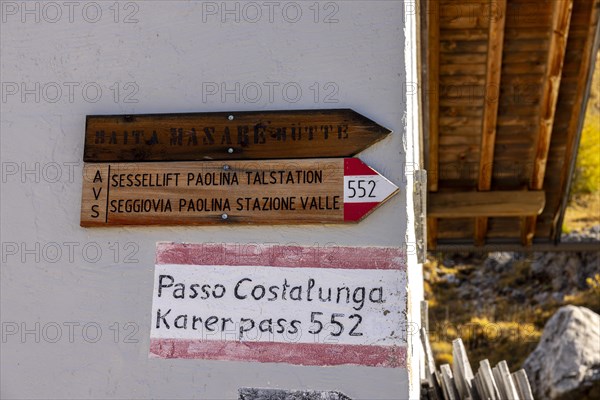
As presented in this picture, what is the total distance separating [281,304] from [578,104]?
5.64 m

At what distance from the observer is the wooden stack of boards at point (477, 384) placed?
5.23 metres

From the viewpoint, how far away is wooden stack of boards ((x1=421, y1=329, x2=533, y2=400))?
523cm

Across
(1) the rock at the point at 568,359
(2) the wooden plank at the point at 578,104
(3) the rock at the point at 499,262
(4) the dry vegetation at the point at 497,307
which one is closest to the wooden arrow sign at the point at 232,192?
(2) the wooden plank at the point at 578,104

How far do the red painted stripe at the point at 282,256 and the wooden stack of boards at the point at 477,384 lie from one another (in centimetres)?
207

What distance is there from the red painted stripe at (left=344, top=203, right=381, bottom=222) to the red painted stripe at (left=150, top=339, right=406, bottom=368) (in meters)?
0.57

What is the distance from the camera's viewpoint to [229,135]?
3.75 meters

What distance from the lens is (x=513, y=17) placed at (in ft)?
24.0

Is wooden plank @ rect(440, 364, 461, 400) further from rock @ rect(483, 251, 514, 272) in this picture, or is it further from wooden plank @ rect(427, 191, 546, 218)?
rock @ rect(483, 251, 514, 272)

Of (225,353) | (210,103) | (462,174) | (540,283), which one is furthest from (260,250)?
(540,283)

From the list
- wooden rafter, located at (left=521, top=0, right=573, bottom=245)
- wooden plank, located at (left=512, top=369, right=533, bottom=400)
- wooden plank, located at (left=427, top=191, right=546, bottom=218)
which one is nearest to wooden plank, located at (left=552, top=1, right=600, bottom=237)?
wooden rafter, located at (left=521, top=0, right=573, bottom=245)

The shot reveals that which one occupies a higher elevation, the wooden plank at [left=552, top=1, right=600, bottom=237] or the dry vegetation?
the wooden plank at [left=552, top=1, right=600, bottom=237]

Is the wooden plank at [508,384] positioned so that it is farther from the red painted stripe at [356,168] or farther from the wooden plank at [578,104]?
the wooden plank at [578,104]

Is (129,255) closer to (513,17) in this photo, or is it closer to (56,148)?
(56,148)

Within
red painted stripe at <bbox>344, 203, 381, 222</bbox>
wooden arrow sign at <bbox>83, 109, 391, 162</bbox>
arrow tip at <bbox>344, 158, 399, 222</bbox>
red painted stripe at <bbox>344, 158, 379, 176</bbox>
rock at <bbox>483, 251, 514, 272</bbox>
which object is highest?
wooden arrow sign at <bbox>83, 109, 391, 162</bbox>
